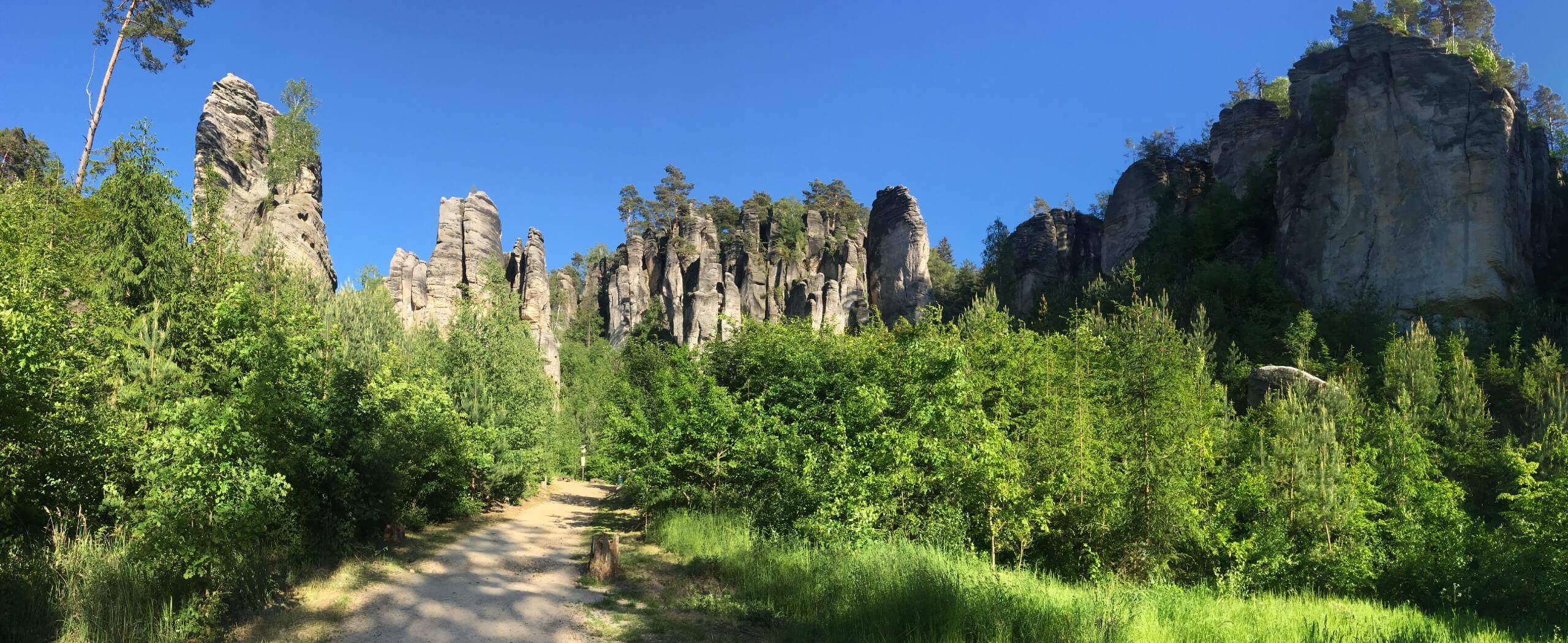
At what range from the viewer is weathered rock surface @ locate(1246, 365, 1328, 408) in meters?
22.0

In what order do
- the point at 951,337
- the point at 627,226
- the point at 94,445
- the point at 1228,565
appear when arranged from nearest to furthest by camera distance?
1. the point at 94,445
2. the point at 1228,565
3. the point at 951,337
4. the point at 627,226

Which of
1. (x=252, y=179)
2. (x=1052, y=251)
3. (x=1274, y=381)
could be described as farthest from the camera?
(x=1052, y=251)

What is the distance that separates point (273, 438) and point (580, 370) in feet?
152

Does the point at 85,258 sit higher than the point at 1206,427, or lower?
higher

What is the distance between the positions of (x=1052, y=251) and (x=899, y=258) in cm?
1265

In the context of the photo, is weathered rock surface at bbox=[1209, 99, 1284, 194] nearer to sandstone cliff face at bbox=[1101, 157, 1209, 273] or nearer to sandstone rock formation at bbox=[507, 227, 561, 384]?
sandstone cliff face at bbox=[1101, 157, 1209, 273]

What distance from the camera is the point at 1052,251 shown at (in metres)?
57.1

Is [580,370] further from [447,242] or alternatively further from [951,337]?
[951,337]

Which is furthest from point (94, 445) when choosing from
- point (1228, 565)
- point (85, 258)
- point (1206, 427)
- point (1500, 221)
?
point (1500, 221)

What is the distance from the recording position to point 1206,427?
1539 cm

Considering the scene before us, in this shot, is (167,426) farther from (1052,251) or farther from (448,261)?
(1052,251)

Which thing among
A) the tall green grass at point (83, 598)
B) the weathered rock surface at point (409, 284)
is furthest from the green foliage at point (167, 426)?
the weathered rock surface at point (409, 284)

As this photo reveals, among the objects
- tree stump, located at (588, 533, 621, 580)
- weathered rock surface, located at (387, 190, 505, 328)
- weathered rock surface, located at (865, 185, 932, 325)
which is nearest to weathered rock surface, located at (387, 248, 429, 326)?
weathered rock surface, located at (387, 190, 505, 328)

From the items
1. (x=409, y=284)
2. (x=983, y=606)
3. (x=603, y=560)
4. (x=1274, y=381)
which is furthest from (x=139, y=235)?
(x=409, y=284)
